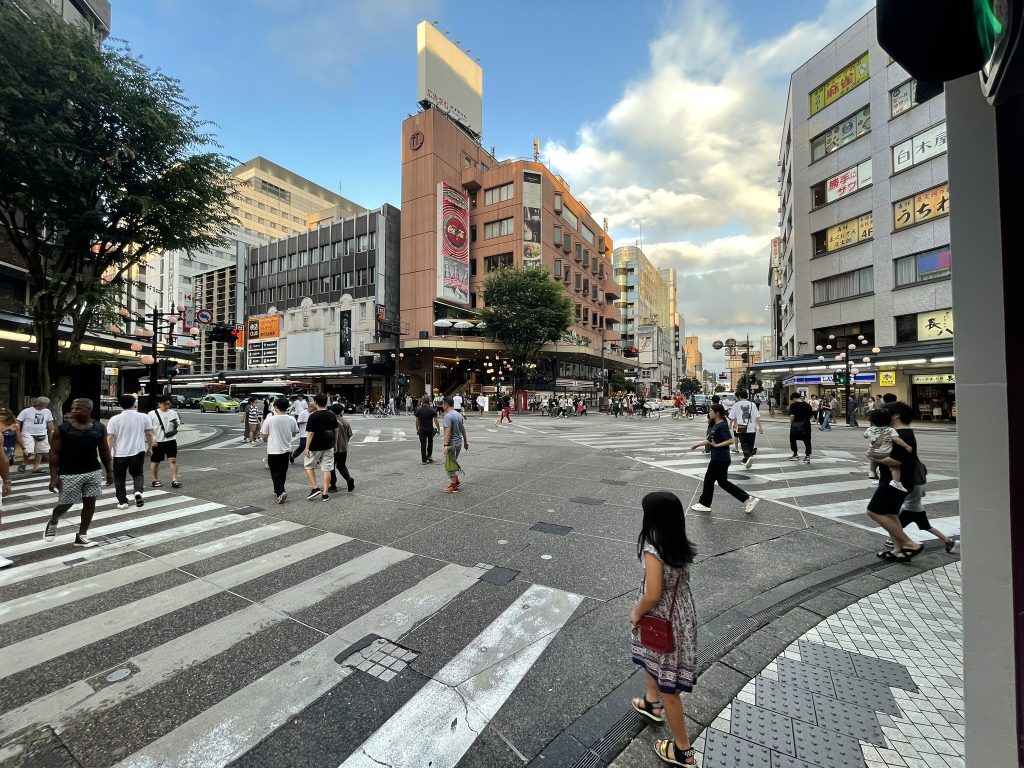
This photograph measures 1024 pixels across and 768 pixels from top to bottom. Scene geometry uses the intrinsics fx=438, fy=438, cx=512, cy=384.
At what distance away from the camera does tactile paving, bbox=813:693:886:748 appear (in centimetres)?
259

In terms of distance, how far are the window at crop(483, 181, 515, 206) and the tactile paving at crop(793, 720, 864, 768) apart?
50.2 metres

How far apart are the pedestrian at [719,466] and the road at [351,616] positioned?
259 mm

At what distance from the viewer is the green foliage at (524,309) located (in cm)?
3800

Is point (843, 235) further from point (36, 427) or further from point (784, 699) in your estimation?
point (36, 427)

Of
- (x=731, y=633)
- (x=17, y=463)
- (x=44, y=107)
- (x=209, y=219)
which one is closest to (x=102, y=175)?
(x=44, y=107)

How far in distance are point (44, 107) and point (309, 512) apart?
12611 millimetres

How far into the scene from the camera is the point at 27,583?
4637 mm

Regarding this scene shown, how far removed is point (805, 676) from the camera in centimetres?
313

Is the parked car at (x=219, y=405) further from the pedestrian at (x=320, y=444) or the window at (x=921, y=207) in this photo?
the window at (x=921, y=207)

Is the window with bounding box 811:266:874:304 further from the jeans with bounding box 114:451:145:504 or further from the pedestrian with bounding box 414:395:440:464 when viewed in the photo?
the jeans with bounding box 114:451:145:504

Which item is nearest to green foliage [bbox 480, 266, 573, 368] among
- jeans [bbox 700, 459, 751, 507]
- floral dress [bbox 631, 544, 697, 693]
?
jeans [bbox 700, 459, 751, 507]

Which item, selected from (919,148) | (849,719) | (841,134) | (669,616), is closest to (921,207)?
(919,148)

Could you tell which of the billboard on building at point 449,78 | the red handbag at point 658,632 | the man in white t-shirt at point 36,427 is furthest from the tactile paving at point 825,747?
the billboard on building at point 449,78

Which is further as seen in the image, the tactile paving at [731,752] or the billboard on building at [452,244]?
the billboard on building at [452,244]
